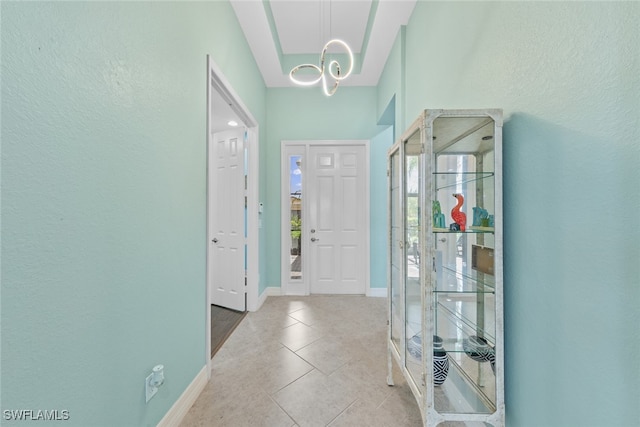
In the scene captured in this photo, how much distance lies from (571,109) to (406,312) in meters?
1.22

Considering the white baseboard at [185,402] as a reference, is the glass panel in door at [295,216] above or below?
above

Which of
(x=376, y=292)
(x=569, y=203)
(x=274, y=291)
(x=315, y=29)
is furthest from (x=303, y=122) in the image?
(x=569, y=203)

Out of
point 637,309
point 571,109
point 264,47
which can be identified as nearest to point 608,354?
point 637,309

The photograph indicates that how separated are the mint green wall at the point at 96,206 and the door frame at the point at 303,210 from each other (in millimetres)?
2131

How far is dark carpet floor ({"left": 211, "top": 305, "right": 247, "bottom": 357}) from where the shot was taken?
2408 millimetres

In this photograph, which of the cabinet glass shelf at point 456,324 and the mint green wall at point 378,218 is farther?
the mint green wall at point 378,218

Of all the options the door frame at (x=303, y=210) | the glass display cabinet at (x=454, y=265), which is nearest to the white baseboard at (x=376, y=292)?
the door frame at (x=303, y=210)

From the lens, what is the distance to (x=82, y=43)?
89 cm

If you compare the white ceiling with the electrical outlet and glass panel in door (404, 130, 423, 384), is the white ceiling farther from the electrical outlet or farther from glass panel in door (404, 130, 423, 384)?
the electrical outlet

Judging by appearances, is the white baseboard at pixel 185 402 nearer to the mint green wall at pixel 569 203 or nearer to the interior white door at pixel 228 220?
the interior white door at pixel 228 220

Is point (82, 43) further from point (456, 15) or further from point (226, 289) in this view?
point (226, 289)

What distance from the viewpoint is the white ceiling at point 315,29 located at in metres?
2.39

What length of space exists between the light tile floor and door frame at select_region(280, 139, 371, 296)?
2.65ft

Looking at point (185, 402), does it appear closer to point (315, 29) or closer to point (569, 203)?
point (569, 203)
